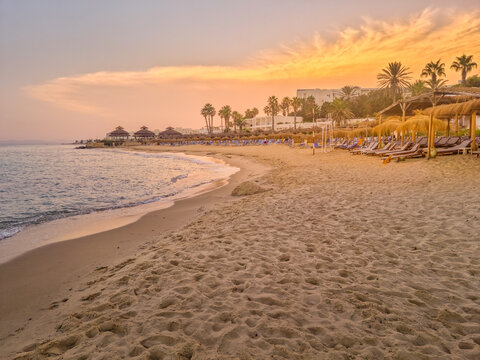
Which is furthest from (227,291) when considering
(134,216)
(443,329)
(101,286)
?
(134,216)

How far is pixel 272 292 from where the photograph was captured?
2766mm

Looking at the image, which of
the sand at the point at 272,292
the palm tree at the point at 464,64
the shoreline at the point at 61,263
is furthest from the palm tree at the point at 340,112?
the shoreline at the point at 61,263

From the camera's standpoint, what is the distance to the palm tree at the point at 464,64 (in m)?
42.1

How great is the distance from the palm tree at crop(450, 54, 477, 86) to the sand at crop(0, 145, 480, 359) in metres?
52.1

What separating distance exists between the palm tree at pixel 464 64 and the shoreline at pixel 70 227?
54.6m

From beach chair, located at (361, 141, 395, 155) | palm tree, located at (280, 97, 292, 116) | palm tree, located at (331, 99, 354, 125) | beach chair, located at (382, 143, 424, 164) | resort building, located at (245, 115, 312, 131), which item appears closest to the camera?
beach chair, located at (382, 143, 424, 164)

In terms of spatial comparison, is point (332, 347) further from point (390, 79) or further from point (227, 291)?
point (390, 79)

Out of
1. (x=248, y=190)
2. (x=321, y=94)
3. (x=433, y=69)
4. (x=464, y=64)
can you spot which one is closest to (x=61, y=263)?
(x=248, y=190)

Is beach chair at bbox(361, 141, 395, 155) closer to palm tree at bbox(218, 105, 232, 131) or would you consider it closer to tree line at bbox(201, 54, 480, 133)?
tree line at bbox(201, 54, 480, 133)

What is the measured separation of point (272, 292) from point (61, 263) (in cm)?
374

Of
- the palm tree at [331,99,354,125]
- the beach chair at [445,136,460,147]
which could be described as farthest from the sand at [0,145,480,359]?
the palm tree at [331,99,354,125]

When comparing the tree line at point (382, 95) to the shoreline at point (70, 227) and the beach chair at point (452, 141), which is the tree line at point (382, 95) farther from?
the shoreline at point (70, 227)

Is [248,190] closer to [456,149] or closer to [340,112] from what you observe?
[456,149]

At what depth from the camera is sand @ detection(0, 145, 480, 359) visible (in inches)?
80.7
